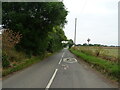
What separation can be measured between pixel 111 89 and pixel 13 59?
13107 millimetres

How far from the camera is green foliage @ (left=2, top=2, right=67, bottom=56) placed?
2443 cm

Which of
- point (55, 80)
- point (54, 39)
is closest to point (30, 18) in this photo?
point (55, 80)

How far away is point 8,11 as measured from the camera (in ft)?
83.5

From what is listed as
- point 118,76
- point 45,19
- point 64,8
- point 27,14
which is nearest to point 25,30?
point 27,14

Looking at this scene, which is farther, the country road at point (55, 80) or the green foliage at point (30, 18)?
the green foliage at point (30, 18)

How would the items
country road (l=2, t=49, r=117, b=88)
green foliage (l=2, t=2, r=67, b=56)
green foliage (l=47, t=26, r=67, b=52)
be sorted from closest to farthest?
country road (l=2, t=49, r=117, b=88), green foliage (l=2, t=2, r=67, b=56), green foliage (l=47, t=26, r=67, b=52)

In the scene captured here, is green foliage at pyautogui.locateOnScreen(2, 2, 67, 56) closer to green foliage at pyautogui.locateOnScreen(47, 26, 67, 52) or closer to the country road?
the country road

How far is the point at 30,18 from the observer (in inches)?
1037

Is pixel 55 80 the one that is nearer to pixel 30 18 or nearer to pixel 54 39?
pixel 30 18

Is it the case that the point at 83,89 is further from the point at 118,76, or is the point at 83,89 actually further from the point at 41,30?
the point at 41,30

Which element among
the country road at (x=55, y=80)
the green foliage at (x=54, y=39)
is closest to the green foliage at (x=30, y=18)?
the country road at (x=55, y=80)

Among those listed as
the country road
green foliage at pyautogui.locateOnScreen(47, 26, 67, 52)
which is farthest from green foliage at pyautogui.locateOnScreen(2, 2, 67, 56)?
green foliage at pyautogui.locateOnScreen(47, 26, 67, 52)

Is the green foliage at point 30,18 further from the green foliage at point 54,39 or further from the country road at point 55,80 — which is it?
the green foliage at point 54,39

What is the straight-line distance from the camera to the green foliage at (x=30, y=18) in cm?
2443
